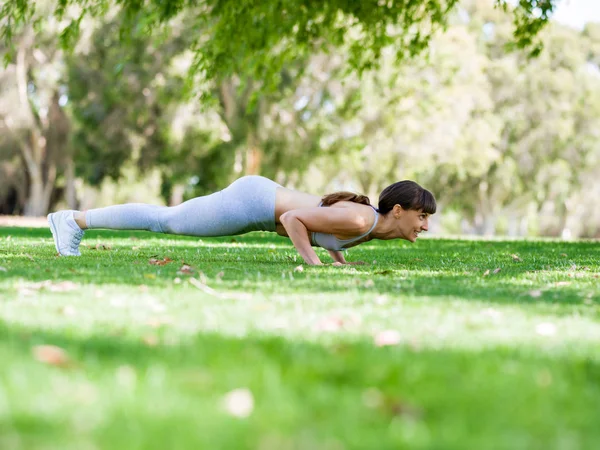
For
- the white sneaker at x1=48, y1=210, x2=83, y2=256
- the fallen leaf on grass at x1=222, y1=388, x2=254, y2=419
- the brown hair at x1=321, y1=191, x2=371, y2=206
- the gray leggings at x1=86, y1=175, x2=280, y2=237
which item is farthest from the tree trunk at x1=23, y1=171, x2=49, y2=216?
the fallen leaf on grass at x1=222, y1=388, x2=254, y2=419

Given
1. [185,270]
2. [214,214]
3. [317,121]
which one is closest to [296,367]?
[185,270]

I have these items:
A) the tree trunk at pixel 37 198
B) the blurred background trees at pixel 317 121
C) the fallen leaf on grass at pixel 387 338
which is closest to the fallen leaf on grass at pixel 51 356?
the fallen leaf on grass at pixel 387 338

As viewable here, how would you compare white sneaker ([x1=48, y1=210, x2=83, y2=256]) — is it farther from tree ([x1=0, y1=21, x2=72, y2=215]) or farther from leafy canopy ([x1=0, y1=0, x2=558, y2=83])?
tree ([x1=0, y1=21, x2=72, y2=215])

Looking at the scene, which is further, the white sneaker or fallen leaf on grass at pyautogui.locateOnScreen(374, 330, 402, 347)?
the white sneaker

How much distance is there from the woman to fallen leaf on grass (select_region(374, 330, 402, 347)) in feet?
11.6

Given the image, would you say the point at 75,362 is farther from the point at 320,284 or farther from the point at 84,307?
the point at 320,284

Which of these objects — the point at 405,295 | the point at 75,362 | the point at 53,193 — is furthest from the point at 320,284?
the point at 53,193

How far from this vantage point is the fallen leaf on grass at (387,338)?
10.5ft

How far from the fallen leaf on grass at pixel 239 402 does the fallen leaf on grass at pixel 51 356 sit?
0.64m

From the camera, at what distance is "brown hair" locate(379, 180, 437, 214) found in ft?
23.3

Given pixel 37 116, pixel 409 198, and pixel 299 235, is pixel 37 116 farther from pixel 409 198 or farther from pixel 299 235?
pixel 409 198

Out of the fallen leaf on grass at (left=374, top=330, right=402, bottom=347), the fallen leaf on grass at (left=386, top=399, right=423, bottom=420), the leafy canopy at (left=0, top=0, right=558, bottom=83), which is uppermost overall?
the leafy canopy at (left=0, top=0, right=558, bottom=83)

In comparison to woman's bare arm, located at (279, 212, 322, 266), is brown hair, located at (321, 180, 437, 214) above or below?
above

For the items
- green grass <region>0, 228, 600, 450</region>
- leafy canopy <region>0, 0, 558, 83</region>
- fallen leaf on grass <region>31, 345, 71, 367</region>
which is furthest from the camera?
leafy canopy <region>0, 0, 558, 83</region>
